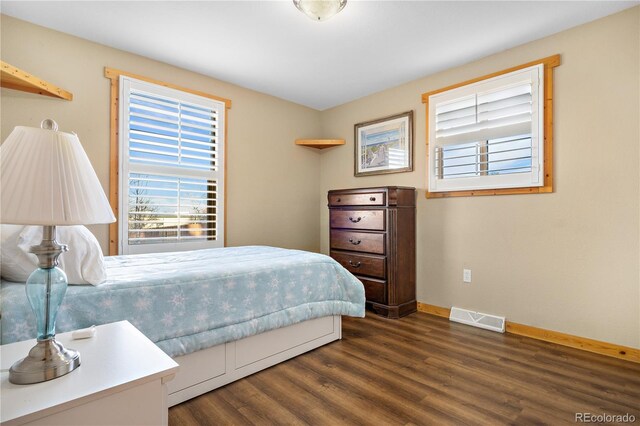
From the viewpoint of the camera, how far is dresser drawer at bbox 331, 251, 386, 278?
3.23m

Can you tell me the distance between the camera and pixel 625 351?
7.46 ft

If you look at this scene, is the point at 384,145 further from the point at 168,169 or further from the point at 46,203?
the point at 46,203

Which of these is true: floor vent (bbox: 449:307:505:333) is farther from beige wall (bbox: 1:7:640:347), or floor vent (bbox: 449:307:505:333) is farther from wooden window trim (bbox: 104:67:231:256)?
wooden window trim (bbox: 104:67:231:256)

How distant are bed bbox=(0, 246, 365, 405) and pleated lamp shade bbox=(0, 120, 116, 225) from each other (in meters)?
0.76

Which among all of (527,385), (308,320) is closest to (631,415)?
(527,385)

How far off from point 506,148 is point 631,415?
201 centimetres

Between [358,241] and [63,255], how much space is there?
2.53 metres

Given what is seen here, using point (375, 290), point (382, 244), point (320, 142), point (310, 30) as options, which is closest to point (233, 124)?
point (320, 142)

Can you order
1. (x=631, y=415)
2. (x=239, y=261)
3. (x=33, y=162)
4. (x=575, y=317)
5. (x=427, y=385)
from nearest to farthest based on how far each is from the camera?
(x=33, y=162), (x=631, y=415), (x=427, y=385), (x=239, y=261), (x=575, y=317)

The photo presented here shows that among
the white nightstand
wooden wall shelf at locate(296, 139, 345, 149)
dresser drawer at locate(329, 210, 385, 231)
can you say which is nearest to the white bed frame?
the white nightstand

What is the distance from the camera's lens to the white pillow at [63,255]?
1.30 meters

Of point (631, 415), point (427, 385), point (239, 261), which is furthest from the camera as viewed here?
point (239, 261)

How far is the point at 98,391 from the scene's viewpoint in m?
0.79

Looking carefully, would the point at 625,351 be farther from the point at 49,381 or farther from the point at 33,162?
the point at 33,162
